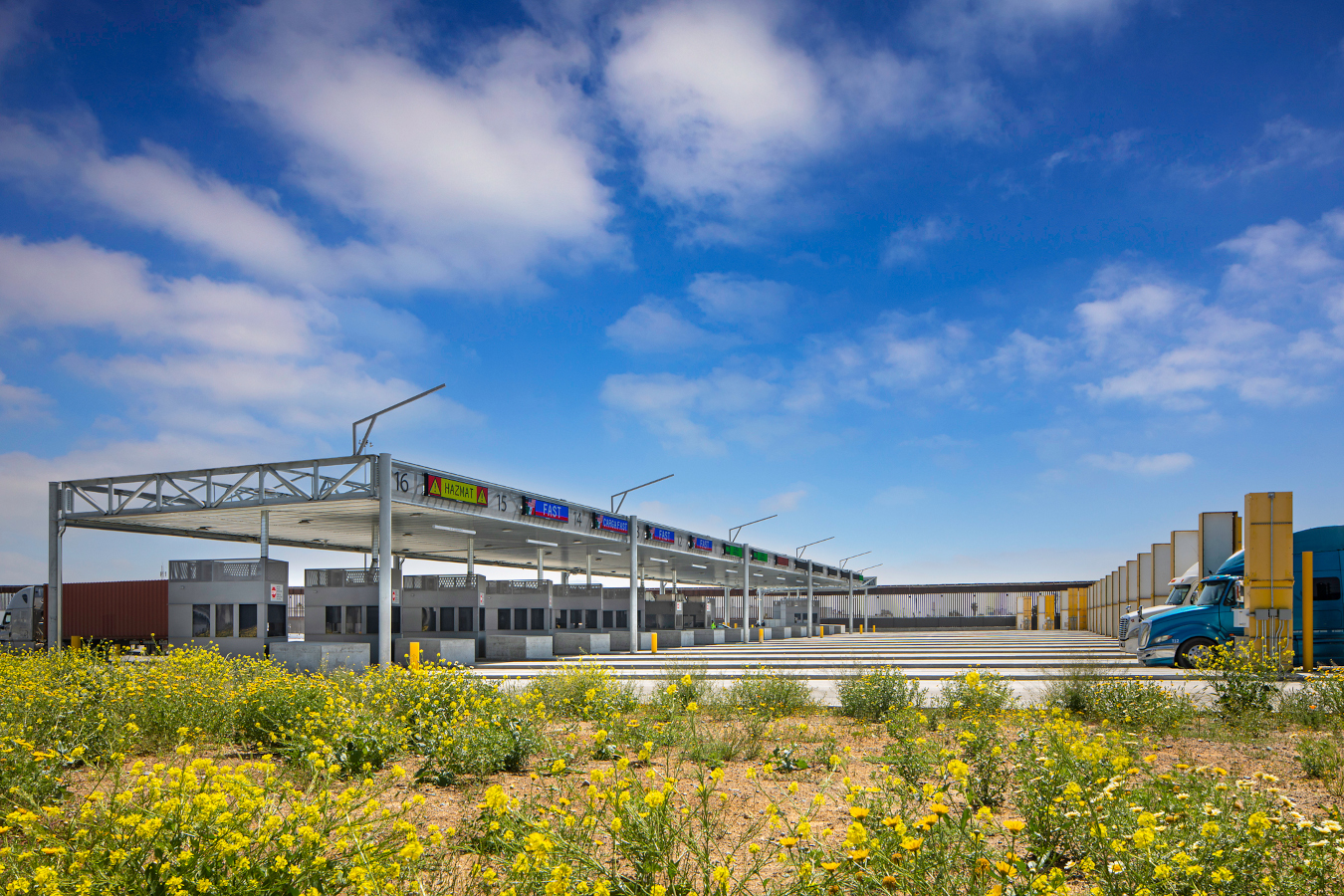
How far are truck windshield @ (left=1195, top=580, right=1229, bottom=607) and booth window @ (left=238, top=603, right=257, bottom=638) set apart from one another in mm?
26321

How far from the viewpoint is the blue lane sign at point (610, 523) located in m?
32.8

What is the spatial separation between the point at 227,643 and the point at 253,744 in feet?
59.3

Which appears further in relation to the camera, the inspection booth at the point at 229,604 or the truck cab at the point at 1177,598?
the inspection booth at the point at 229,604

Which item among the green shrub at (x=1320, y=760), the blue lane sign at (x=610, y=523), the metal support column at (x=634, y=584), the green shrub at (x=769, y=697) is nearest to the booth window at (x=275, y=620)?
the blue lane sign at (x=610, y=523)

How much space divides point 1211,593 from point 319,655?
22.6 metres

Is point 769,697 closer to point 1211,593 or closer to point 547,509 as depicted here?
point 1211,593

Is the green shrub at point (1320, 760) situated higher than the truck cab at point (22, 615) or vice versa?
the green shrub at point (1320, 760)

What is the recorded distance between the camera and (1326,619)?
20.2 metres

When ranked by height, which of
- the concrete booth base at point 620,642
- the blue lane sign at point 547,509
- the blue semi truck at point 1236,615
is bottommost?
the concrete booth base at point 620,642

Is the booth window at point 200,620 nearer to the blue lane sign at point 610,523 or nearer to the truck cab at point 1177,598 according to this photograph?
the blue lane sign at point 610,523

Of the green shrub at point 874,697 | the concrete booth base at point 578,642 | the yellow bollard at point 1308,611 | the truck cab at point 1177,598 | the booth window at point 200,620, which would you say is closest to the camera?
the green shrub at point 874,697

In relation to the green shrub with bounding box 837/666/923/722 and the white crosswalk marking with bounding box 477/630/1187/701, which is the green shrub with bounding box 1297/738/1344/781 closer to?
the green shrub with bounding box 837/666/923/722

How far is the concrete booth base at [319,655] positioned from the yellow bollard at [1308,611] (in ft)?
73.4

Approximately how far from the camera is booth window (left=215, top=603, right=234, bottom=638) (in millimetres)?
24928
